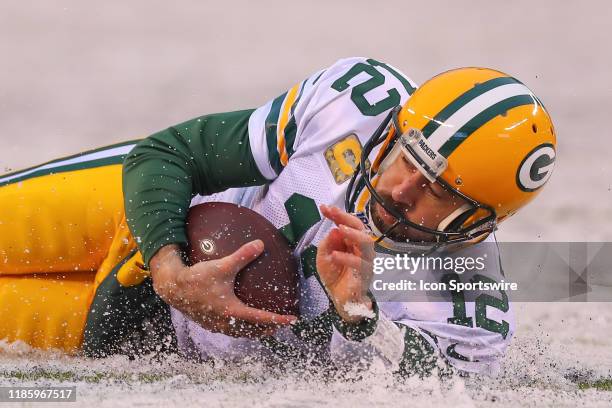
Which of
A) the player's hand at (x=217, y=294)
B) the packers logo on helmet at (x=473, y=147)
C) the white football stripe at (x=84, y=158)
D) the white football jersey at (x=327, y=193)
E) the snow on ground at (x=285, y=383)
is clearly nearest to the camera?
the snow on ground at (x=285, y=383)

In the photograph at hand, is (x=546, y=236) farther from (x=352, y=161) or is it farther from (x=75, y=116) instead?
(x=75, y=116)

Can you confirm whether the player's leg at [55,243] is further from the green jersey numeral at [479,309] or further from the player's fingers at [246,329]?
the green jersey numeral at [479,309]

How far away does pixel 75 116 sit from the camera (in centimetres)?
727

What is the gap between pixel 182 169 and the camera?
330 cm

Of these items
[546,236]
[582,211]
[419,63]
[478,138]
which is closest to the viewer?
[478,138]

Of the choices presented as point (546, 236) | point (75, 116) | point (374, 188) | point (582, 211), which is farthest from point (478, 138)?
point (75, 116)

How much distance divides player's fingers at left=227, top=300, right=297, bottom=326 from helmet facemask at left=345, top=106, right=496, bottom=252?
16.1 inches

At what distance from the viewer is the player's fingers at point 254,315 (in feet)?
9.57

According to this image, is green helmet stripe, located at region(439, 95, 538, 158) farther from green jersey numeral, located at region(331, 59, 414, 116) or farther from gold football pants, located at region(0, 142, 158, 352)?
gold football pants, located at region(0, 142, 158, 352)

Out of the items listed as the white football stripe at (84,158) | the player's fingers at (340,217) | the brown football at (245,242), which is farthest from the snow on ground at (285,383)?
the white football stripe at (84,158)

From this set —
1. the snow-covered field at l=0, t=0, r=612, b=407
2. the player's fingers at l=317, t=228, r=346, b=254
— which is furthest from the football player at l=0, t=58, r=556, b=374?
the snow-covered field at l=0, t=0, r=612, b=407

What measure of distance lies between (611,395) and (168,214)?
1.51 m

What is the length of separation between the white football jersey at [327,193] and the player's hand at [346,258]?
35 cm

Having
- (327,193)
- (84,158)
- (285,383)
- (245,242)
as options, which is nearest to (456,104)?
(327,193)
